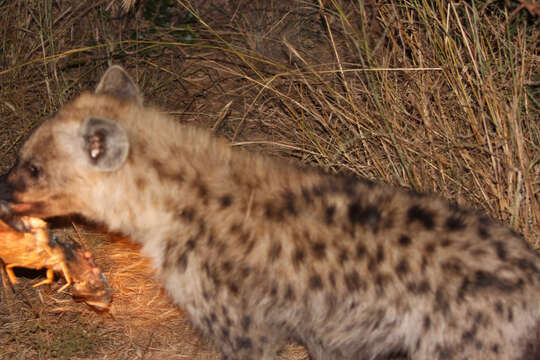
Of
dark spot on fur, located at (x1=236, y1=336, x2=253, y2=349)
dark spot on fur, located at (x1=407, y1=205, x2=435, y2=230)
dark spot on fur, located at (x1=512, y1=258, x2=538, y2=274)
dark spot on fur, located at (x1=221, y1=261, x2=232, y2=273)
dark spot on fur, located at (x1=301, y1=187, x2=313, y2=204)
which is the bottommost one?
dark spot on fur, located at (x1=236, y1=336, x2=253, y2=349)

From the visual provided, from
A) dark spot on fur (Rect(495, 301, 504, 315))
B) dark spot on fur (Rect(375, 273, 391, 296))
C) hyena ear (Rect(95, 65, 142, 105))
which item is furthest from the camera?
hyena ear (Rect(95, 65, 142, 105))

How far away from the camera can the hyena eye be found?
6.52 ft

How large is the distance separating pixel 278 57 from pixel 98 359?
222 centimetres

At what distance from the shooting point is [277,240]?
191cm

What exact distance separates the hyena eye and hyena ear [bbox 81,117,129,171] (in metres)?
0.20

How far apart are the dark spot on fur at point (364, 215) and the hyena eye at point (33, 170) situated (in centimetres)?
100

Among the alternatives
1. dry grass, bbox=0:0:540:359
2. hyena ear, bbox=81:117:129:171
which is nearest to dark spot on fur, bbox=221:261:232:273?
hyena ear, bbox=81:117:129:171

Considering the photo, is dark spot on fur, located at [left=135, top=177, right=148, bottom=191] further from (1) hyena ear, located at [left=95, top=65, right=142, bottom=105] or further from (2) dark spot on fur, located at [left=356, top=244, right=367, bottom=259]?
(2) dark spot on fur, located at [left=356, top=244, right=367, bottom=259]

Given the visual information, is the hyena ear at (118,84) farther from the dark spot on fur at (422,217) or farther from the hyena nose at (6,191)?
the dark spot on fur at (422,217)

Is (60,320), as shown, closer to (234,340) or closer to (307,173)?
(234,340)

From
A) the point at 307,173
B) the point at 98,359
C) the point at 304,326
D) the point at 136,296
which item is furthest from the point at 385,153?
the point at 98,359

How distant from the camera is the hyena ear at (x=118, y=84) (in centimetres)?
222

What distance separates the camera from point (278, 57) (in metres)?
3.94

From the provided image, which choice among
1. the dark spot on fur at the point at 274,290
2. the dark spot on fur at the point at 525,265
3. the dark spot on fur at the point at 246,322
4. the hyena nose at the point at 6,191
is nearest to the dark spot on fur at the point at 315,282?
the dark spot on fur at the point at 274,290
